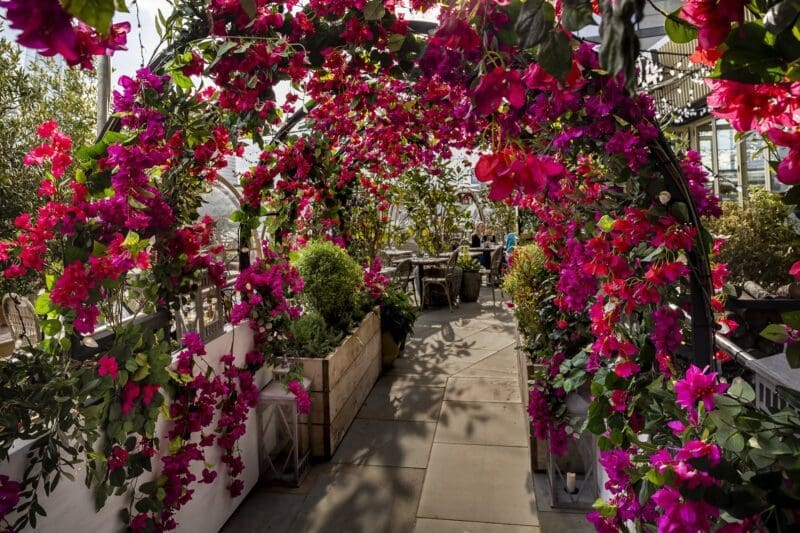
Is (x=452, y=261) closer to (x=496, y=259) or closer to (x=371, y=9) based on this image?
(x=496, y=259)

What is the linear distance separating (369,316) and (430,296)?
3.48 metres

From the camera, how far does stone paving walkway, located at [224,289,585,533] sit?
2.58 m

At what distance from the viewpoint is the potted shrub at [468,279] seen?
26.2ft

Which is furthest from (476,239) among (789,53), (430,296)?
(789,53)

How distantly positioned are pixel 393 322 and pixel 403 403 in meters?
1.00

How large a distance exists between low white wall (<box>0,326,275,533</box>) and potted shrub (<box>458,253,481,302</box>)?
513 cm

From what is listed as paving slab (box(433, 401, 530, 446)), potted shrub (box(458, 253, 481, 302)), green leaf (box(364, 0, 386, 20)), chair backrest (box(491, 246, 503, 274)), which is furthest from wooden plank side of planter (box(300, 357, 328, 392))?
chair backrest (box(491, 246, 503, 274))

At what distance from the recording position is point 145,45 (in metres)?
1.82

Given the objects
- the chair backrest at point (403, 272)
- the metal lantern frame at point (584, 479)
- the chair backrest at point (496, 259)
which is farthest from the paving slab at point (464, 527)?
the chair backrest at point (496, 259)

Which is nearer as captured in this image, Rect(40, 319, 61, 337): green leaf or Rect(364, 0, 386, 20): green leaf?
Rect(364, 0, 386, 20): green leaf

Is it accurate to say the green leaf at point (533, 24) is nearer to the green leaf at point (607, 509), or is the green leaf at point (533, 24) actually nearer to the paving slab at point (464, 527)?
the green leaf at point (607, 509)

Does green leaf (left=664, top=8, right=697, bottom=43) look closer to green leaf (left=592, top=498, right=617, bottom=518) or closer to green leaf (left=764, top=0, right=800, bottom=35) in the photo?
green leaf (left=764, top=0, right=800, bottom=35)

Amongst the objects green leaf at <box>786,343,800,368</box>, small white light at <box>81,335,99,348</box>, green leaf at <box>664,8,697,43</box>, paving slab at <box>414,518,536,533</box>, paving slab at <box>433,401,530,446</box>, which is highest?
green leaf at <box>664,8,697,43</box>

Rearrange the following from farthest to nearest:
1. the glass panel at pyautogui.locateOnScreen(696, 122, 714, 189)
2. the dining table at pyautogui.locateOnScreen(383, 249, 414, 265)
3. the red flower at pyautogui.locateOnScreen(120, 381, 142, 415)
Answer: the dining table at pyautogui.locateOnScreen(383, 249, 414, 265)
the glass panel at pyautogui.locateOnScreen(696, 122, 714, 189)
the red flower at pyautogui.locateOnScreen(120, 381, 142, 415)
